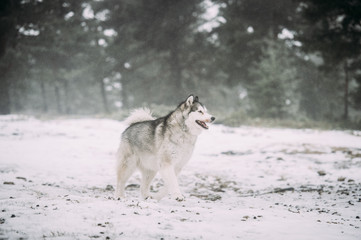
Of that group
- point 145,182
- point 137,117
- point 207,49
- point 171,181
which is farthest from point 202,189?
point 207,49

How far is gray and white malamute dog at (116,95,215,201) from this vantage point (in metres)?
6.38

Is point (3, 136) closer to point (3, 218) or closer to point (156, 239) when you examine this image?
point (3, 218)

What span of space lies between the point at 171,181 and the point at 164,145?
78 cm

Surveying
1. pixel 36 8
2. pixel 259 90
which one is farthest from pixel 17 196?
pixel 36 8

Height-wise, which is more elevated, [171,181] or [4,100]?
[4,100]

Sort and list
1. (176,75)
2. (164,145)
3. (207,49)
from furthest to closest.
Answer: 1. (176,75)
2. (207,49)
3. (164,145)

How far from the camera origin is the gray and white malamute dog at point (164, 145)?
638cm

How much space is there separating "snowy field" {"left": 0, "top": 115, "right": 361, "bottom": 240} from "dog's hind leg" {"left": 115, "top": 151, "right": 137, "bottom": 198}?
344 mm

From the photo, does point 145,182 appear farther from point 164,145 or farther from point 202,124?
point 202,124

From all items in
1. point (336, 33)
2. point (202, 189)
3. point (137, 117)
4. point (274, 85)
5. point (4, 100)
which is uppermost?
point (336, 33)

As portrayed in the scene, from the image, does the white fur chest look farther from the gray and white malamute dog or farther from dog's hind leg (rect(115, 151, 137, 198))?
dog's hind leg (rect(115, 151, 137, 198))

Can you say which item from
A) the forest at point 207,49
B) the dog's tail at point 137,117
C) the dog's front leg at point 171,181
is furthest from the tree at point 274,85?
the dog's front leg at point 171,181

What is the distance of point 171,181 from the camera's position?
619 cm

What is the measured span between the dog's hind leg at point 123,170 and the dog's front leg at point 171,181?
0.99 meters
